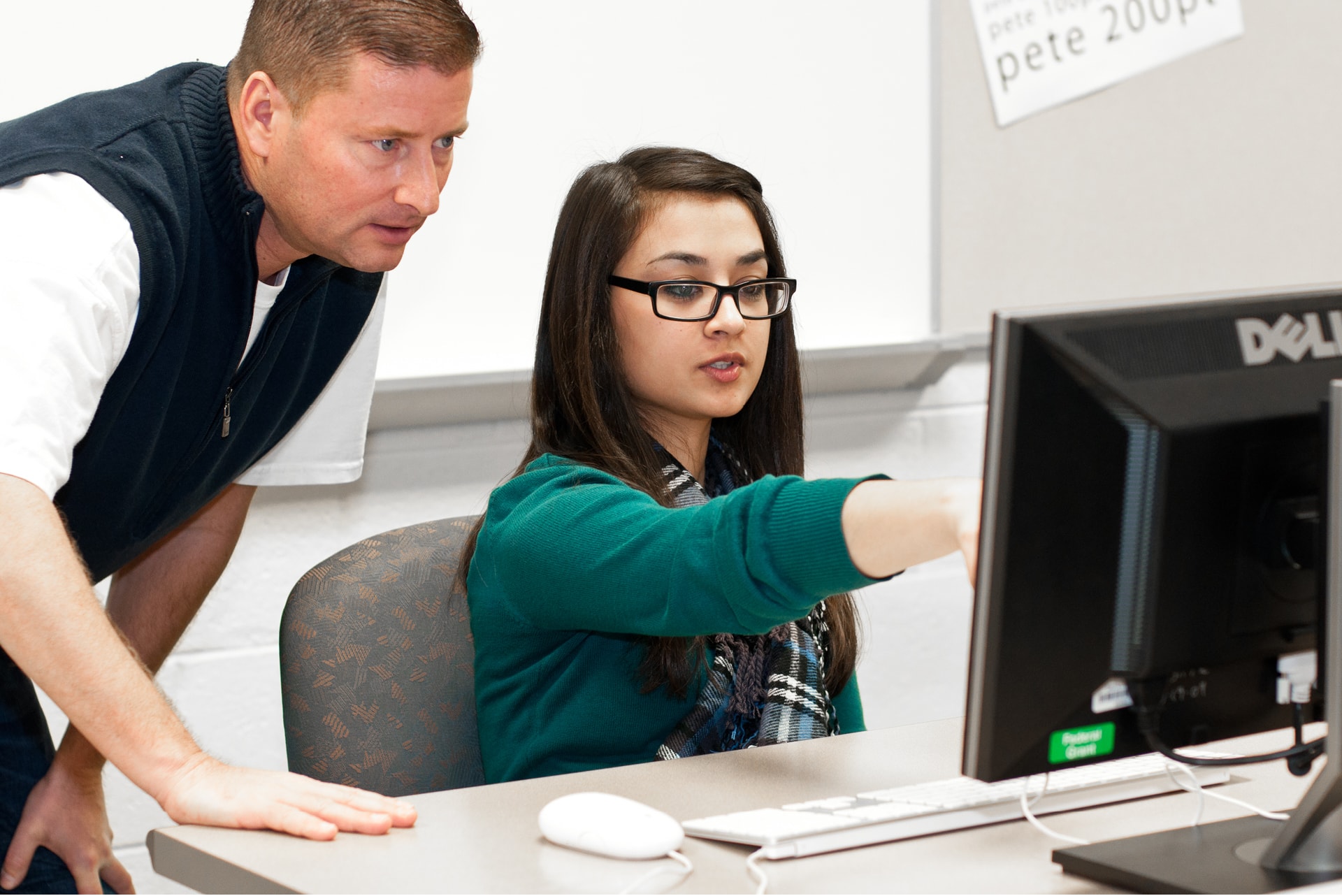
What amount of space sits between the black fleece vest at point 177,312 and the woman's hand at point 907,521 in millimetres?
657

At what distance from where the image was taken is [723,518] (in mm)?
973

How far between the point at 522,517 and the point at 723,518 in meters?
0.25

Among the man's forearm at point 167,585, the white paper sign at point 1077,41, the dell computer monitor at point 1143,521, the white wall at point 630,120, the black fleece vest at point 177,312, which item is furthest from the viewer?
the white paper sign at point 1077,41

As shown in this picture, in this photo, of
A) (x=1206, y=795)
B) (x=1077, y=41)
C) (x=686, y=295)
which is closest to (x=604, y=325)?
(x=686, y=295)

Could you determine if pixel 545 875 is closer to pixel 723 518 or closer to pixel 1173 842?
pixel 723 518

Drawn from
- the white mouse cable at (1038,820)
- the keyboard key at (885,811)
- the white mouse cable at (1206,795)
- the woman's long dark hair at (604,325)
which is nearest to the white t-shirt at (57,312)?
the woman's long dark hair at (604,325)

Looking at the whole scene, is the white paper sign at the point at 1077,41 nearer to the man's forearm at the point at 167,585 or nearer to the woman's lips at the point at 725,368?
the woman's lips at the point at 725,368

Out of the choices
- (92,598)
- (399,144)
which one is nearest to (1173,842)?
(92,598)

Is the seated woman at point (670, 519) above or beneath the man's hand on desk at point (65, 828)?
above

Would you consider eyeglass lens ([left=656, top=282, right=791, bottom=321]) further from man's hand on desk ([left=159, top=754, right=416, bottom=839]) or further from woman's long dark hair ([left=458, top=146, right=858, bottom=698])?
man's hand on desk ([left=159, top=754, right=416, bottom=839])

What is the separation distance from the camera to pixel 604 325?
1405 millimetres

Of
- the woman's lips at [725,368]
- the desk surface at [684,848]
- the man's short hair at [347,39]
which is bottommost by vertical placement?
the desk surface at [684,848]

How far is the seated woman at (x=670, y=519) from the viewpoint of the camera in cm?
94

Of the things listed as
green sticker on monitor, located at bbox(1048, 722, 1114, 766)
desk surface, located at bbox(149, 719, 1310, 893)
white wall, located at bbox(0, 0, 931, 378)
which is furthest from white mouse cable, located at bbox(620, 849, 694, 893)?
white wall, located at bbox(0, 0, 931, 378)
